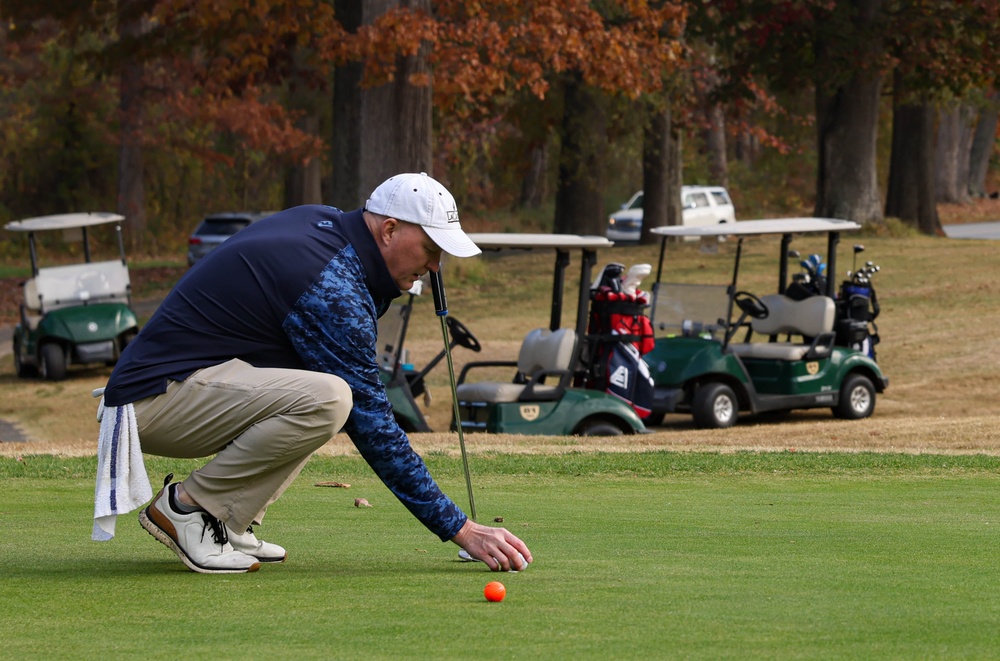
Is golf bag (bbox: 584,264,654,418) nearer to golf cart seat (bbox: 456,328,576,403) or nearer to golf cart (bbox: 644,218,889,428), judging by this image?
golf cart seat (bbox: 456,328,576,403)

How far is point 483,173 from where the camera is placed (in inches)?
1930

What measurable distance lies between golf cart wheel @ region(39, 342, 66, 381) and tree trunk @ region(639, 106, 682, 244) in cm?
1534

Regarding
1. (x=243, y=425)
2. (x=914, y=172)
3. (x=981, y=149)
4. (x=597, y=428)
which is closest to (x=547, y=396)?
(x=597, y=428)

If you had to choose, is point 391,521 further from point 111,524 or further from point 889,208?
point 889,208

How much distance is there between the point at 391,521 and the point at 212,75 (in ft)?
64.4

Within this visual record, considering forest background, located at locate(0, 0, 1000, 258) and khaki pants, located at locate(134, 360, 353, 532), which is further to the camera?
forest background, located at locate(0, 0, 1000, 258)

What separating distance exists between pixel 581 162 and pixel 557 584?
26.1 metres

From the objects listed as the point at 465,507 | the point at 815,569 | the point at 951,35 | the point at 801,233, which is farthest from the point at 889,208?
the point at 815,569

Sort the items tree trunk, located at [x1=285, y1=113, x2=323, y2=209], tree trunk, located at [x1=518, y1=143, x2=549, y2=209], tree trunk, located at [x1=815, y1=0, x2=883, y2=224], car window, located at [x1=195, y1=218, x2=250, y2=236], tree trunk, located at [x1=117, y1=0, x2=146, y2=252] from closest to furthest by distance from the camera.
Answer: tree trunk, located at [x1=815, y1=0, x2=883, y2=224], car window, located at [x1=195, y1=218, x2=250, y2=236], tree trunk, located at [x1=117, y1=0, x2=146, y2=252], tree trunk, located at [x1=285, y1=113, x2=323, y2=209], tree trunk, located at [x1=518, y1=143, x2=549, y2=209]

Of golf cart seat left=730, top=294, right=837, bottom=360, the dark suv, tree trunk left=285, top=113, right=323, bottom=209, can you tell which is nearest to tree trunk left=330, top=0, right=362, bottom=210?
the dark suv

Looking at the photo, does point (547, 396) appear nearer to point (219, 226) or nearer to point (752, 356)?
point (752, 356)

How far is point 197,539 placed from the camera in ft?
15.1

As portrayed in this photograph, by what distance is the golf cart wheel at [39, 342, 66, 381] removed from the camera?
1783 centimetres

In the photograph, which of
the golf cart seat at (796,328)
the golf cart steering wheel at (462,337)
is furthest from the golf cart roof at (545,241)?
the golf cart seat at (796,328)
